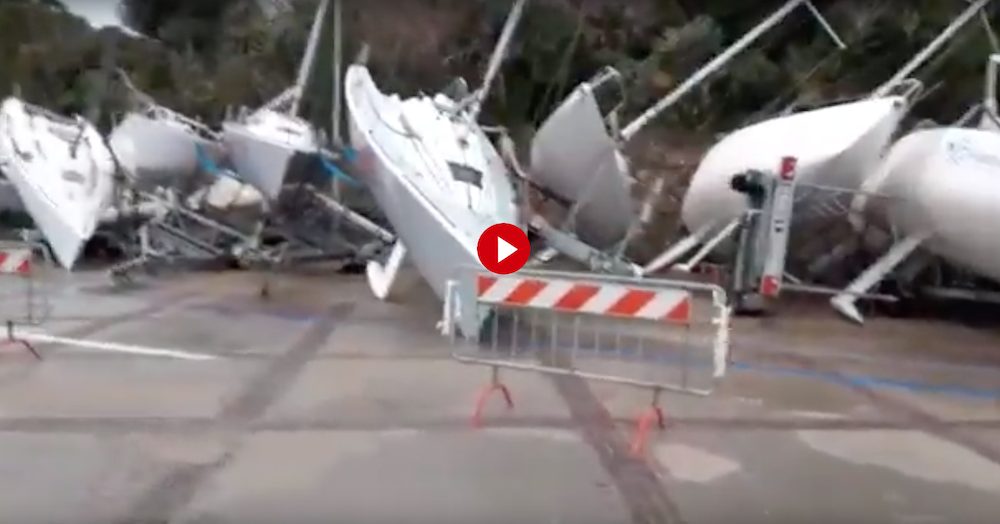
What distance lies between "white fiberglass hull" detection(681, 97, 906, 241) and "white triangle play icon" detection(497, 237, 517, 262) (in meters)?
2.96

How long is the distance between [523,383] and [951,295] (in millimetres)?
5519

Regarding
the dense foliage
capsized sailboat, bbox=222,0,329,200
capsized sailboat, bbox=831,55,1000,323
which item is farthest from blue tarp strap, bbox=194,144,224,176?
capsized sailboat, bbox=831,55,1000,323

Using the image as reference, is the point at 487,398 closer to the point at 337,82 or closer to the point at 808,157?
the point at 808,157

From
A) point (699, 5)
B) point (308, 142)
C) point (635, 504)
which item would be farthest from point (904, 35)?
point (635, 504)

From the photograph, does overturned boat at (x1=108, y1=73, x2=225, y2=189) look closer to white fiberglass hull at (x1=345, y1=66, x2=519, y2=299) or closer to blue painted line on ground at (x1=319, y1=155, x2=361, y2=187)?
blue painted line on ground at (x1=319, y1=155, x2=361, y2=187)

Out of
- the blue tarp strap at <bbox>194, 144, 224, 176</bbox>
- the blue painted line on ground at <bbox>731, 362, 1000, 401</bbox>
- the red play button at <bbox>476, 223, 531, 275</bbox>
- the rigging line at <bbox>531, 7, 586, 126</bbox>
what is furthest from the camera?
the rigging line at <bbox>531, 7, 586, 126</bbox>

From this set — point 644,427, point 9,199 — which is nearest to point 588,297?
point 644,427

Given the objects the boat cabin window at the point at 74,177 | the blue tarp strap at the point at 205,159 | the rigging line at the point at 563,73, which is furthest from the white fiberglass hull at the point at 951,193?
the boat cabin window at the point at 74,177

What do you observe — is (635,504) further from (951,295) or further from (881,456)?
(951,295)

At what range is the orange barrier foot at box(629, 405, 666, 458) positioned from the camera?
220 inches

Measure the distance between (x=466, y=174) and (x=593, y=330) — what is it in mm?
1778

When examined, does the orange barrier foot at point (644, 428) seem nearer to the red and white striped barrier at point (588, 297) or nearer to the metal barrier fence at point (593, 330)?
the metal barrier fence at point (593, 330)

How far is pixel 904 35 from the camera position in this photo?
57.5ft

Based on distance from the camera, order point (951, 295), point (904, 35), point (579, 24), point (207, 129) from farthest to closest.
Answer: point (579, 24), point (904, 35), point (207, 129), point (951, 295)
